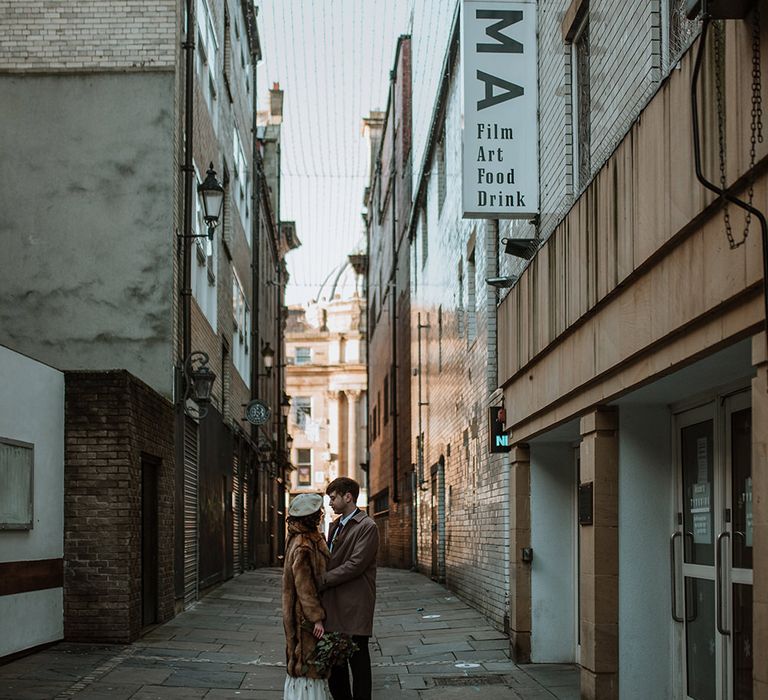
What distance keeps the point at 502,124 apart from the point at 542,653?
485 centimetres

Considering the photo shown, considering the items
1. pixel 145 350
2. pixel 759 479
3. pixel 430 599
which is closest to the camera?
pixel 759 479

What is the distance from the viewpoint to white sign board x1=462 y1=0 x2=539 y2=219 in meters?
10.8

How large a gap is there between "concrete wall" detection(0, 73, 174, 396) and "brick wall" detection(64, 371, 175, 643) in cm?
263

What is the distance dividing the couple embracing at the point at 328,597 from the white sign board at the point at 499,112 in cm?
336

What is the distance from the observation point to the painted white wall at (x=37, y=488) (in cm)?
1121

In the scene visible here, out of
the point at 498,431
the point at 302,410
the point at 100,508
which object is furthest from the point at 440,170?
the point at 302,410

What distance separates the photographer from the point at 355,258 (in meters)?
63.0

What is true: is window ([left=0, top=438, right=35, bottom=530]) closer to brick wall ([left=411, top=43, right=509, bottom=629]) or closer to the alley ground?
the alley ground

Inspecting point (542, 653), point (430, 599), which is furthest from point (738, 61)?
point (430, 599)

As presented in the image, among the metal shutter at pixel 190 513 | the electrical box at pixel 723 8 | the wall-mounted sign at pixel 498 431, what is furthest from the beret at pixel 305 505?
the metal shutter at pixel 190 513

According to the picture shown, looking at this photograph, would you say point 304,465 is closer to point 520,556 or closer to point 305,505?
point 520,556

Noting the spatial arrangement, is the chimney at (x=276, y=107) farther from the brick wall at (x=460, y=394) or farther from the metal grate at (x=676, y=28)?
the metal grate at (x=676, y=28)

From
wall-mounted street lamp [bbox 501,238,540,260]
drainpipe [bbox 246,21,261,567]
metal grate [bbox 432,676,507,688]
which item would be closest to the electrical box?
wall-mounted street lamp [bbox 501,238,540,260]

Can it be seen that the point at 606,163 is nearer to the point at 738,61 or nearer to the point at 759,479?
the point at 738,61
